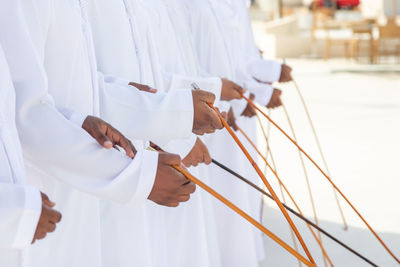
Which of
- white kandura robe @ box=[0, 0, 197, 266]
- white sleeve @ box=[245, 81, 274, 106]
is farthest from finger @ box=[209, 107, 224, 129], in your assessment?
white sleeve @ box=[245, 81, 274, 106]

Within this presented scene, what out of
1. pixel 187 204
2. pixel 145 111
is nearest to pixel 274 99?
pixel 187 204

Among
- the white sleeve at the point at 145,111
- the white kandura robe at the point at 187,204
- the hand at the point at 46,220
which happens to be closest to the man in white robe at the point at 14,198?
the hand at the point at 46,220

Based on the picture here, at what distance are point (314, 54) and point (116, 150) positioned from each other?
51.8 feet

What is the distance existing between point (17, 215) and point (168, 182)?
0.36 metres

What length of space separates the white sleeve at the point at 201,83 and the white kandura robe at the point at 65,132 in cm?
74

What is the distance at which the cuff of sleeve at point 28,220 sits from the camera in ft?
4.22

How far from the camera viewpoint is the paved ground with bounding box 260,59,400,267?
3.88m

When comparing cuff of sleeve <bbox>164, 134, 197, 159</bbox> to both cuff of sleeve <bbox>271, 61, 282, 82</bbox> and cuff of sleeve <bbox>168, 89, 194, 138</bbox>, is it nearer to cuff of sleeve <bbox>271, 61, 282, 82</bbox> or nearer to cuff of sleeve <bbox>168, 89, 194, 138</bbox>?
cuff of sleeve <bbox>168, 89, 194, 138</bbox>

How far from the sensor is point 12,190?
1305 millimetres

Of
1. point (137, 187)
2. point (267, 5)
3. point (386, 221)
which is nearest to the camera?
point (137, 187)

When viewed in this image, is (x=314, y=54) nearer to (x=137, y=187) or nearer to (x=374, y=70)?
(x=374, y=70)

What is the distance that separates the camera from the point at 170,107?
196 centimetres

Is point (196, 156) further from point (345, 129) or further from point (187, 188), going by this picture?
point (345, 129)

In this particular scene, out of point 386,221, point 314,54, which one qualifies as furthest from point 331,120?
point 314,54
